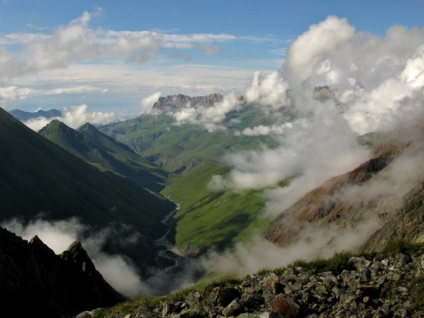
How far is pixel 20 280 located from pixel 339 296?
4600cm

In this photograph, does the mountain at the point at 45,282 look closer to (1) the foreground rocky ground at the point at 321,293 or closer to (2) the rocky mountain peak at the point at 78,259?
(2) the rocky mountain peak at the point at 78,259

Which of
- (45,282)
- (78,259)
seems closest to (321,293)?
(45,282)

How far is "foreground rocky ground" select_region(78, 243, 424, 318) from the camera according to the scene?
21922 mm

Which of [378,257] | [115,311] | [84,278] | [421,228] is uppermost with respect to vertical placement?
[378,257]

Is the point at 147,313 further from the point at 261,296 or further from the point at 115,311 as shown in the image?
the point at 261,296

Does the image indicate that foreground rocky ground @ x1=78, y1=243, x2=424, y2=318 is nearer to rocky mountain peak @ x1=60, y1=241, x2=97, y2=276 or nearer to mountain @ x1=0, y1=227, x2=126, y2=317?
mountain @ x1=0, y1=227, x2=126, y2=317

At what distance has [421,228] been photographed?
7042 inches

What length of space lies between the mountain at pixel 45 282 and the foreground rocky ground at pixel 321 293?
17275mm

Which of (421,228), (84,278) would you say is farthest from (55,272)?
(421,228)

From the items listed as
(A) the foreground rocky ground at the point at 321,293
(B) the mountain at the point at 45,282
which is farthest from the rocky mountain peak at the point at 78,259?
(A) the foreground rocky ground at the point at 321,293

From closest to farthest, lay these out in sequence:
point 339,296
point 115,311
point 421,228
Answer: point 339,296 < point 115,311 < point 421,228

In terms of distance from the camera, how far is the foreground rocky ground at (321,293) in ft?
71.9

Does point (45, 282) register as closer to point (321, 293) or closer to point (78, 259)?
point (78, 259)

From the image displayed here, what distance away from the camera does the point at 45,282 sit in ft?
198
